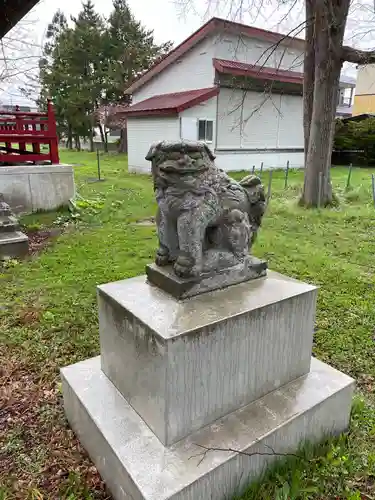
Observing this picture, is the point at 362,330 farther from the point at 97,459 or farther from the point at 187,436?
the point at 97,459

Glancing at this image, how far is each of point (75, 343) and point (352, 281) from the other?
122 inches

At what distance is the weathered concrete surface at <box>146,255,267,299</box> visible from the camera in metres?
1.92

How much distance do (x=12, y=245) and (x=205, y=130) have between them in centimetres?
1002

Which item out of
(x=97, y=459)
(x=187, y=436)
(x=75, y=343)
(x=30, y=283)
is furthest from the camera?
(x=30, y=283)

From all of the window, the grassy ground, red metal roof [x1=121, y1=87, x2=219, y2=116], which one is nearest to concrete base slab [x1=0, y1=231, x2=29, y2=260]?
the grassy ground

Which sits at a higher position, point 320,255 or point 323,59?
point 323,59

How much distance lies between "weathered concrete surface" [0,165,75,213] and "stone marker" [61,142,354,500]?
5.83 m

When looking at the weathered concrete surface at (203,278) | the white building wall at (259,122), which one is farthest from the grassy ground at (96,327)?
the white building wall at (259,122)

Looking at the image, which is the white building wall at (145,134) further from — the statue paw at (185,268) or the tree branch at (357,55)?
the statue paw at (185,268)

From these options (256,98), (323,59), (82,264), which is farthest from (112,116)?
(82,264)

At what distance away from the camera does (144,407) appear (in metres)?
1.88

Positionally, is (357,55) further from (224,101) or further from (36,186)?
(224,101)

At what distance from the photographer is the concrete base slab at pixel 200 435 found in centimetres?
164

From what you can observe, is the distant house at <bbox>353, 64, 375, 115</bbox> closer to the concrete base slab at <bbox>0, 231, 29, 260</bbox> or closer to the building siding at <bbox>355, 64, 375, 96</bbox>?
the building siding at <bbox>355, 64, 375, 96</bbox>
